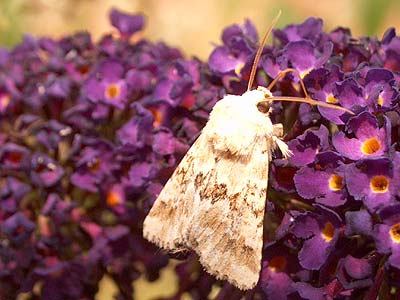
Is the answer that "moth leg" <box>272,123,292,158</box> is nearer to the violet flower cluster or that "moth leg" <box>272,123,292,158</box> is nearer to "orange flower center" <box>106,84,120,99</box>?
the violet flower cluster

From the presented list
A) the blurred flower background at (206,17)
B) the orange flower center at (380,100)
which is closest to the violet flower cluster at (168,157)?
the orange flower center at (380,100)

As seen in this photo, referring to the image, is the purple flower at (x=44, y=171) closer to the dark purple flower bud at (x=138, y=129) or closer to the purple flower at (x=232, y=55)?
the dark purple flower bud at (x=138, y=129)

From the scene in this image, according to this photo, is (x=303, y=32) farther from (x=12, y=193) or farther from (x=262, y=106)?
(x=12, y=193)

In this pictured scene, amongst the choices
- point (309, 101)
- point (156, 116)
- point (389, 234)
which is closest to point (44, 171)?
point (156, 116)

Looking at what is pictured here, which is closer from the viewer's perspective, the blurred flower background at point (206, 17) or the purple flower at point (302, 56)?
the purple flower at point (302, 56)

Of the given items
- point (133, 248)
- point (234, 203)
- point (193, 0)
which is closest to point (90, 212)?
point (133, 248)

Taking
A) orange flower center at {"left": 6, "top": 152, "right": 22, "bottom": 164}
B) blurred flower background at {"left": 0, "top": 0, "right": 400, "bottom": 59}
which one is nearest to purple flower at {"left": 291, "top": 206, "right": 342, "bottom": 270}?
orange flower center at {"left": 6, "top": 152, "right": 22, "bottom": 164}

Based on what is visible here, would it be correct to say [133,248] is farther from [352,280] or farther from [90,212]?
[352,280]
